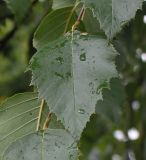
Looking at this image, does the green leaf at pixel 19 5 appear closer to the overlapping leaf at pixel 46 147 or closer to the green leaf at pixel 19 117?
the green leaf at pixel 19 117

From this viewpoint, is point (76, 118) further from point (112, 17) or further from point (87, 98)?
point (112, 17)

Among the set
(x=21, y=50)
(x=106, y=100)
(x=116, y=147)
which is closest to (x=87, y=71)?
(x=106, y=100)

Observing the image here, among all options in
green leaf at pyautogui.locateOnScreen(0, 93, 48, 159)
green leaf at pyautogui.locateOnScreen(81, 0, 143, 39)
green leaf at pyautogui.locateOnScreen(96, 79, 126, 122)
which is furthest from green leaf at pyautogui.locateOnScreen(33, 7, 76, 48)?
green leaf at pyautogui.locateOnScreen(96, 79, 126, 122)

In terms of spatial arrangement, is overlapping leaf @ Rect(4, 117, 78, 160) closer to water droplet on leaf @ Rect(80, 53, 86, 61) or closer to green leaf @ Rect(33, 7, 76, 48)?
water droplet on leaf @ Rect(80, 53, 86, 61)

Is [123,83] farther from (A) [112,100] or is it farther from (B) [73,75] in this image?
(B) [73,75]

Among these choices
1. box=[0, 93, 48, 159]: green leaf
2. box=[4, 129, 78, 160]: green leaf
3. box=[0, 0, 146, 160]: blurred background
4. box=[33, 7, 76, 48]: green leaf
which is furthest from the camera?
box=[0, 0, 146, 160]: blurred background

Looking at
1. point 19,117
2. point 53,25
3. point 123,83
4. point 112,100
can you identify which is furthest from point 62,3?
point 123,83
